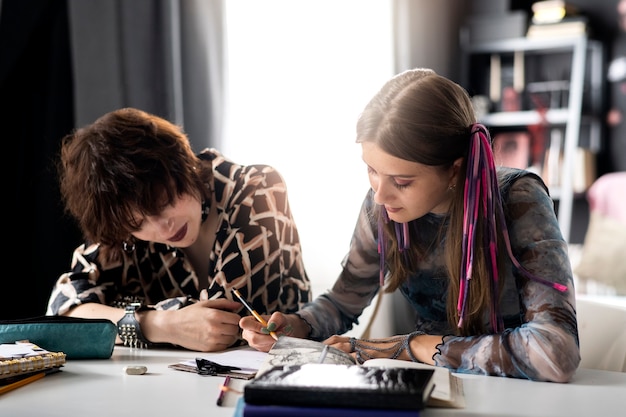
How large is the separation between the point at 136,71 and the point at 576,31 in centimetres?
240

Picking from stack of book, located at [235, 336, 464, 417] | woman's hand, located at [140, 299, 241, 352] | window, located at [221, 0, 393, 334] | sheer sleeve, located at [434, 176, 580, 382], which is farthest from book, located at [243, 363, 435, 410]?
window, located at [221, 0, 393, 334]

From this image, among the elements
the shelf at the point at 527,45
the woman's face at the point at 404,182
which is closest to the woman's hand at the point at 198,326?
the woman's face at the point at 404,182

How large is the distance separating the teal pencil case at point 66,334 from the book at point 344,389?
1.68 ft

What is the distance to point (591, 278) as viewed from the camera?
3805mm

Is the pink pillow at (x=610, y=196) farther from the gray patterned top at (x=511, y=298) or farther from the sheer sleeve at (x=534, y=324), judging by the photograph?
the sheer sleeve at (x=534, y=324)

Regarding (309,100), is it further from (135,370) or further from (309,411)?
(309,411)

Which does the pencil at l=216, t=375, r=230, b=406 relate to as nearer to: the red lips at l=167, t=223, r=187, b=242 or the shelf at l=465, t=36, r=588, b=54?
the red lips at l=167, t=223, r=187, b=242

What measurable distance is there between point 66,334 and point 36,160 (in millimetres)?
1327

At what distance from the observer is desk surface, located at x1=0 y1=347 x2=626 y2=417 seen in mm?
1075

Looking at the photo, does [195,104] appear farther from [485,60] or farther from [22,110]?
[485,60]

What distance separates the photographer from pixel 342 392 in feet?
3.17

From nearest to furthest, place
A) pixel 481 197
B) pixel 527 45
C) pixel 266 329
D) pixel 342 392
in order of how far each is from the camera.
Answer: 1. pixel 342 392
2. pixel 481 197
3. pixel 266 329
4. pixel 527 45

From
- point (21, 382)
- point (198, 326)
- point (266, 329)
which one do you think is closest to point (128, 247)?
point (198, 326)

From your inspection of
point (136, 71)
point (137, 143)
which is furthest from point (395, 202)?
point (136, 71)
